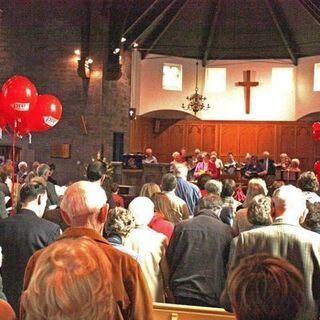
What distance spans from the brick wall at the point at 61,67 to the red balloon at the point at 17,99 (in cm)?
942

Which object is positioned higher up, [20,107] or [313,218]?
[20,107]

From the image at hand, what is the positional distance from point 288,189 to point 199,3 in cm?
1776

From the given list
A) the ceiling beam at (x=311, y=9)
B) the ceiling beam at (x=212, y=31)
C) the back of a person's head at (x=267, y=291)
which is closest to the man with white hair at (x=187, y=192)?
the back of a person's head at (x=267, y=291)

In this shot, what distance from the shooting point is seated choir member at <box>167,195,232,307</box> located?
4.45 metres

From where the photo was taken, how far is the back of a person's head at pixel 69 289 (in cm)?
173

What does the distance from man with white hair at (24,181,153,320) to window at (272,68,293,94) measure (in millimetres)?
19814

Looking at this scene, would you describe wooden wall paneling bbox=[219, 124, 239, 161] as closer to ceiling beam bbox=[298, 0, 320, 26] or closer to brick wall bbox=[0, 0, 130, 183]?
ceiling beam bbox=[298, 0, 320, 26]

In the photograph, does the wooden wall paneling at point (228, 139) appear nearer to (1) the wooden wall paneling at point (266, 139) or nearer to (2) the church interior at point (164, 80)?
(2) the church interior at point (164, 80)

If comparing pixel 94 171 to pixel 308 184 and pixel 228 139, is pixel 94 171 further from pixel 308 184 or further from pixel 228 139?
pixel 228 139

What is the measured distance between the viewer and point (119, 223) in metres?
3.96

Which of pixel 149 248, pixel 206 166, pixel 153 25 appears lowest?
pixel 149 248

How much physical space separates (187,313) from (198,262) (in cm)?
115

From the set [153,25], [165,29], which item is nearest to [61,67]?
[153,25]

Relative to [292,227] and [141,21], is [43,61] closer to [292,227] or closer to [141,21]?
[141,21]
